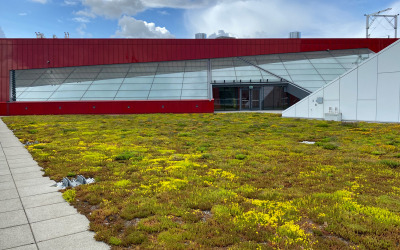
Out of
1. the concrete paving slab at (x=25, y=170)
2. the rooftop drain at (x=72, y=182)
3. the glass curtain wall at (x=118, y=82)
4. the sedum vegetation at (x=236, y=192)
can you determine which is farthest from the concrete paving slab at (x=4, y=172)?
the glass curtain wall at (x=118, y=82)

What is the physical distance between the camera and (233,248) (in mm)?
4168

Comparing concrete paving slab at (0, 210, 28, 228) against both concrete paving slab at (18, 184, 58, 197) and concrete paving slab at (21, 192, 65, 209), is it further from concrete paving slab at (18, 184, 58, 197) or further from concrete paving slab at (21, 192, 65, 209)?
concrete paving slab at (18, 184, 58, 197)

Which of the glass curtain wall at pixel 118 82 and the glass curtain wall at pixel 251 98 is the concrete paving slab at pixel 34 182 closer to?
the glass curtain wall at pixel 118 82

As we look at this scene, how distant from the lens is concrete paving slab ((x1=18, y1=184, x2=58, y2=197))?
6701 mm

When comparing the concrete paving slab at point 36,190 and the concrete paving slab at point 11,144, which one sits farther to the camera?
the concrete paving slab at point 11,144

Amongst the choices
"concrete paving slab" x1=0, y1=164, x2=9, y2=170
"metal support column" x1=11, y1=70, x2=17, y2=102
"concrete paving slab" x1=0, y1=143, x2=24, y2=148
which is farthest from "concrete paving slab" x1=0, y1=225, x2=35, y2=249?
"metal support column" x1=11, y1=70, x2=17, y2=102

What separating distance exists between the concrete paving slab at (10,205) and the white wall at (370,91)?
19739 millimetres

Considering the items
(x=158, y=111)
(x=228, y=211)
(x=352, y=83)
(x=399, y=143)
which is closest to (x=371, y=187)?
(x=228, y=211)

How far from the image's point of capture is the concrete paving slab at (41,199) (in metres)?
6.03

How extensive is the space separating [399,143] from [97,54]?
110 feet

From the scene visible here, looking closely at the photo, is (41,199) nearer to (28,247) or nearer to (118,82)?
(28,247)

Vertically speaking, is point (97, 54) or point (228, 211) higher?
point (97, 54)

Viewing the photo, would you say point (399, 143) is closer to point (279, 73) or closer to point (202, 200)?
point (202, 200)

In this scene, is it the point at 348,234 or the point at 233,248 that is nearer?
the point at 233,248
